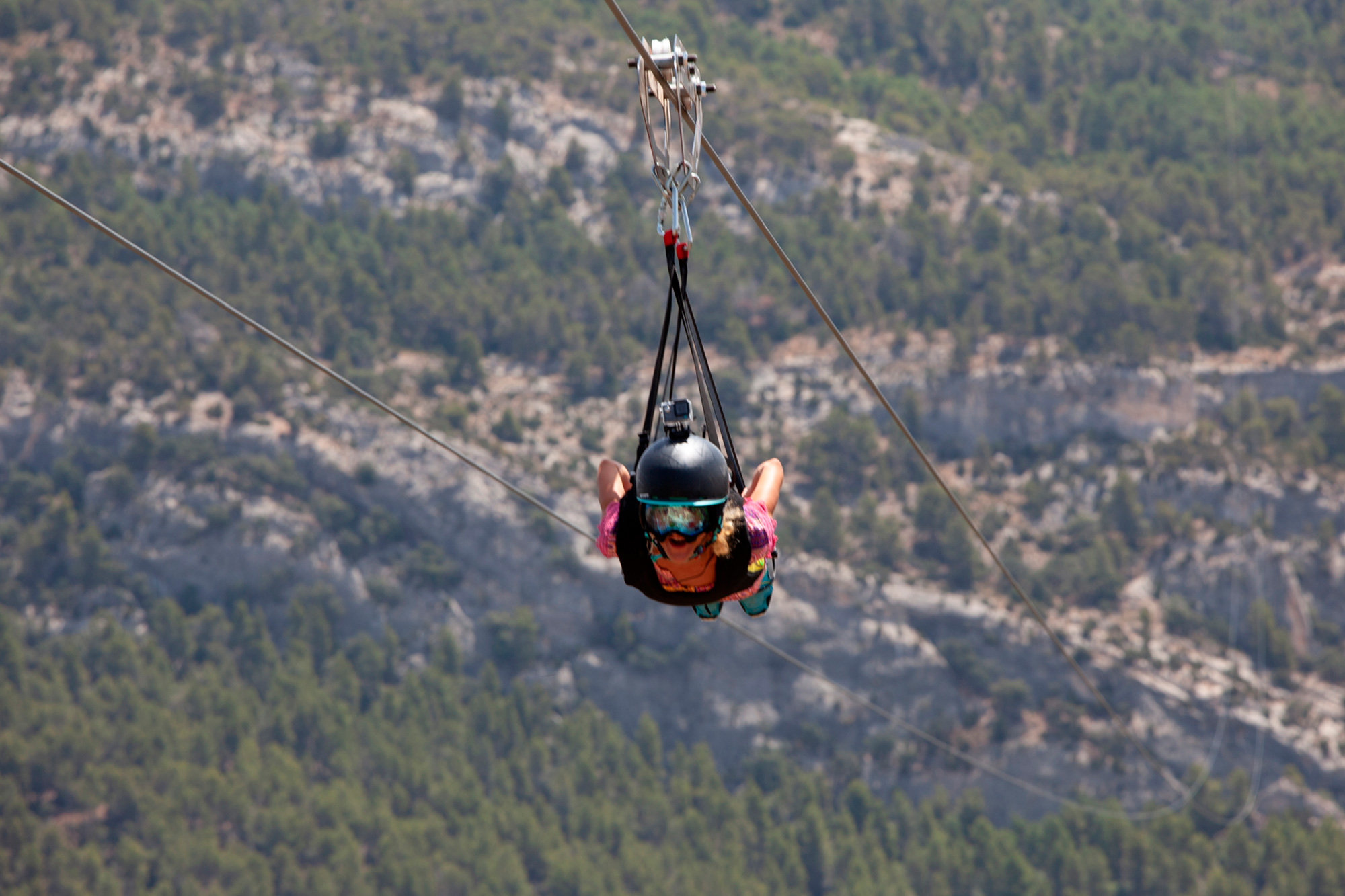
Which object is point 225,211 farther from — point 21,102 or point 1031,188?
point 1031,188

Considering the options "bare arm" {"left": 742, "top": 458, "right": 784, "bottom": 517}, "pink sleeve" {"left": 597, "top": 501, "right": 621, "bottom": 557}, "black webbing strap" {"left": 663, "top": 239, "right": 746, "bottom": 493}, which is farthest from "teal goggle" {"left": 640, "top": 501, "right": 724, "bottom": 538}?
"bare arm" {"left": 742, "top": 458, "right": 784, "bottom": 517}

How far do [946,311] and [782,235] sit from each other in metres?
8.80

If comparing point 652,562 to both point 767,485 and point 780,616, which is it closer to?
point 767,485

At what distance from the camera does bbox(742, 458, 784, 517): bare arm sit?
853 centimetres

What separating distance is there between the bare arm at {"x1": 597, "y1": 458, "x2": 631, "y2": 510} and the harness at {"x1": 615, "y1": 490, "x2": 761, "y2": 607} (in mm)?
464

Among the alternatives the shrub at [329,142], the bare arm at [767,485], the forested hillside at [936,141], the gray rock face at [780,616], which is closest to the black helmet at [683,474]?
the bare arm at [767,485]

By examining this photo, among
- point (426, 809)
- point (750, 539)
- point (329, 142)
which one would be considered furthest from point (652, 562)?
point (329, 142)

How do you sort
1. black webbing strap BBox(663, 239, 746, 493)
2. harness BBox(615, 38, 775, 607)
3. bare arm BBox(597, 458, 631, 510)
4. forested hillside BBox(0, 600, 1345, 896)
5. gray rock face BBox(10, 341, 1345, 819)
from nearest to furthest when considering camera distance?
harness BBox(615, 38, 775, 607), black webbing strap BBox(663, 239, 746, 493), bare arm BBox(597, 458, 631, 510), forested hillside BBox(0, 600, 1345, 896), gray rock face BBox(10, 341, 1345, 819)

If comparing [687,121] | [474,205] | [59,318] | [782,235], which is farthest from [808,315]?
[687,121]

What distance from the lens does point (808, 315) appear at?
259ft

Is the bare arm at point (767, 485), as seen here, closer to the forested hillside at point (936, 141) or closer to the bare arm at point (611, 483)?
the bare arm at point (611, 483)

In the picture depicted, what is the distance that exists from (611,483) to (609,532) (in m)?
0.46

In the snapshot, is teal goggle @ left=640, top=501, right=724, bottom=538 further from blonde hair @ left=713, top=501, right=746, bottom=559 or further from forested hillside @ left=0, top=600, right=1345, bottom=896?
forested hillside @ left=0, top=600, right=1345, bottom=896

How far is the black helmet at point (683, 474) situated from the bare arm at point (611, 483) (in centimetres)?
109
